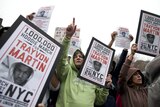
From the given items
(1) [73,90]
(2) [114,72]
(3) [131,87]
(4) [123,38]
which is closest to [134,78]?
(3) [131,87]

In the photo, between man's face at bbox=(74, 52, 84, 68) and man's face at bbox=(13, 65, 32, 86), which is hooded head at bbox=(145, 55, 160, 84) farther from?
man's face at bbox=(74, 52, 84, 68)

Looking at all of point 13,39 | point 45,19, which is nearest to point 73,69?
point 45,19

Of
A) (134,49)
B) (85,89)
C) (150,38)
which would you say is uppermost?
(150,38)

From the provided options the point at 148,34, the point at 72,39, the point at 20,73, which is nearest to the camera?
the point at 20,73

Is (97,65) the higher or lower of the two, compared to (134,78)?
lower

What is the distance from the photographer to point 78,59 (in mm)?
3719

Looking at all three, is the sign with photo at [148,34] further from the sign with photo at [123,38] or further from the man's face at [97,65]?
the man's face at [97,65]

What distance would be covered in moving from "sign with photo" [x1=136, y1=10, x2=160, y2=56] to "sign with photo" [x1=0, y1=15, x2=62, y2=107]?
219 cm

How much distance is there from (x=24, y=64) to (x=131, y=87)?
2.41m

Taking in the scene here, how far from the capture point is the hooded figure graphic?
6.23 ft

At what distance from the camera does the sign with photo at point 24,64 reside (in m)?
1.86

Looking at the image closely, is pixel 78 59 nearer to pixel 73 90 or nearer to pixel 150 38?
pixel 73 90

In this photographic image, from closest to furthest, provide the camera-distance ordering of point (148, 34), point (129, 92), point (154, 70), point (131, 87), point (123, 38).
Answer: point (154, 70), point (129, 92), point (131, 87), point (148, 34), point (123, 38)

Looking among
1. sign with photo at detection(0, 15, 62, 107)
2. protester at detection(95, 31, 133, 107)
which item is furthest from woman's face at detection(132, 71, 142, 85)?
sign with photo at detection(0, 15, 62, 107)
